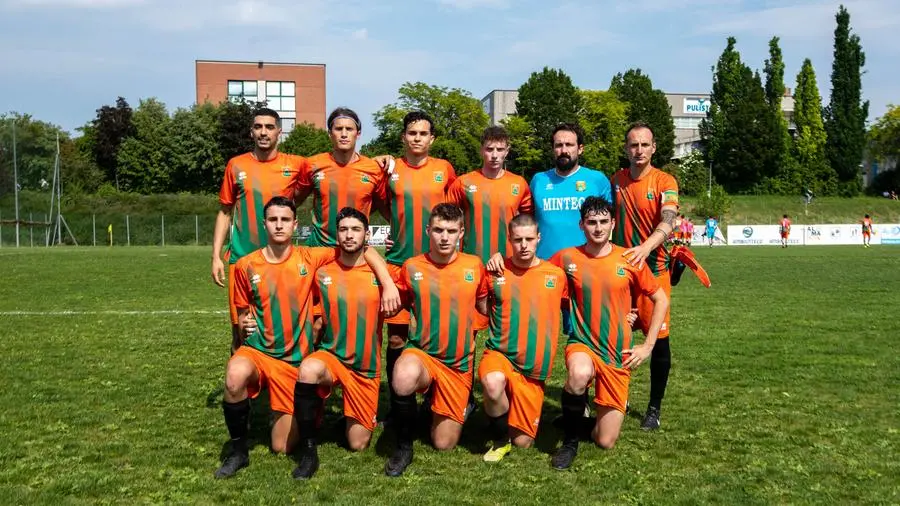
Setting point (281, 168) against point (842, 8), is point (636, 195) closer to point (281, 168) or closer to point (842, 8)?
point (281, 168)

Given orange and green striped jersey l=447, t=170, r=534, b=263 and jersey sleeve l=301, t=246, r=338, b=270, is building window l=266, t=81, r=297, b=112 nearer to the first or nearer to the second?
Result: orange and green striped jersey l=447, t=170, r=534, b=263

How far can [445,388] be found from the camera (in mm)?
4707

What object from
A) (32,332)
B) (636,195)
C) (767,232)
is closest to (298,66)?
(767,232)

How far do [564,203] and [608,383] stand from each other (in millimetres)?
1375

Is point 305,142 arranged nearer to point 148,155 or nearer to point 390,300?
point 148,155

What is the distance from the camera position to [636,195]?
5.50 m

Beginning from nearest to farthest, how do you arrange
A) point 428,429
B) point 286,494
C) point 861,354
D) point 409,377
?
point 286,494
point 409,377
point 428,429
point 861,354

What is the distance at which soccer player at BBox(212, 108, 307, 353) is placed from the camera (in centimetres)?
536

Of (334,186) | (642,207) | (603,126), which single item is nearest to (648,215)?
(642,207)

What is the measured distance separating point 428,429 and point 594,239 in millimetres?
1774

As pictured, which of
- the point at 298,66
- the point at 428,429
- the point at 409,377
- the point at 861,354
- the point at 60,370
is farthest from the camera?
the point at 298,66

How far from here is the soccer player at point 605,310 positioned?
15.8 ft

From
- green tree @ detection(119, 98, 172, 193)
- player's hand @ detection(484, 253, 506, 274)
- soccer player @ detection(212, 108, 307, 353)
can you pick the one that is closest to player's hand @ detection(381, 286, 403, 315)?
player's hand @ detection(484, 253, 506, 274)

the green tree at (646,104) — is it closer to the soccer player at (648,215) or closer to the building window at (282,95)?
the building window at (282,95)
